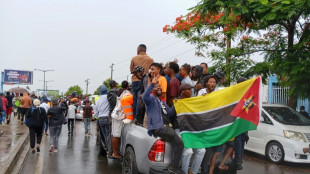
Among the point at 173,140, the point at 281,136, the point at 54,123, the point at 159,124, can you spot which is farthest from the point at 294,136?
the point at 54,123

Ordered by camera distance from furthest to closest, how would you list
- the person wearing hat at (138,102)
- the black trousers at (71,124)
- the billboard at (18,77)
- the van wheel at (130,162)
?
the billboard at (18,77) < the black trousers at (71,124) < the person wearing hat at (138,102) < the van wheel at (130,162)

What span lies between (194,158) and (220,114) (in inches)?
32.5

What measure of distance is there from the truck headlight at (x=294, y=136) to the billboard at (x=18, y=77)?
8005 cm

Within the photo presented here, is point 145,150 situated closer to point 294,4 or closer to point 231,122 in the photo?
point 231,122

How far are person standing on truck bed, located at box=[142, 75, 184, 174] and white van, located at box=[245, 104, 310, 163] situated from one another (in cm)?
481

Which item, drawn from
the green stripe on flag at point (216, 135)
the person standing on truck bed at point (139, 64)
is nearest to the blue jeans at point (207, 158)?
the green stripe on flag at point (216, 135)

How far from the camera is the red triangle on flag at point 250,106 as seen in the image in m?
5.05

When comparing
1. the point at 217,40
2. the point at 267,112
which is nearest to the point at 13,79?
the point at 217,40

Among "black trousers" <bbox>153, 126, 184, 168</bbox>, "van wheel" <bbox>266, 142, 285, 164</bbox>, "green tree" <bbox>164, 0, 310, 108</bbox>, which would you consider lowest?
"van wheel" <bbox>266, 142, 285, 164</bbox>

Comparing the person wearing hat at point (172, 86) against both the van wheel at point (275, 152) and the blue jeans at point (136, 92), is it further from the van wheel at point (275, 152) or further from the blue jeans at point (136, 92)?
the van wheel at point (275, 152)

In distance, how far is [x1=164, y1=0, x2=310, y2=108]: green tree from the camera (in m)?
8.36

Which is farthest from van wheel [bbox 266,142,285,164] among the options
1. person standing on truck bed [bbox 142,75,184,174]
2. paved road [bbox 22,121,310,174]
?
person standing on truck bed [bbox 142,75,184,174]

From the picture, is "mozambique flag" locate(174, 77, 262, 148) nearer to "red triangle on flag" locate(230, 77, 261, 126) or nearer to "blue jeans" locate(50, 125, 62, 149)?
"red triangle on flag" locate(230, 77, 261, 126)

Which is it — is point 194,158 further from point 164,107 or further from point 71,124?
point 71,124
